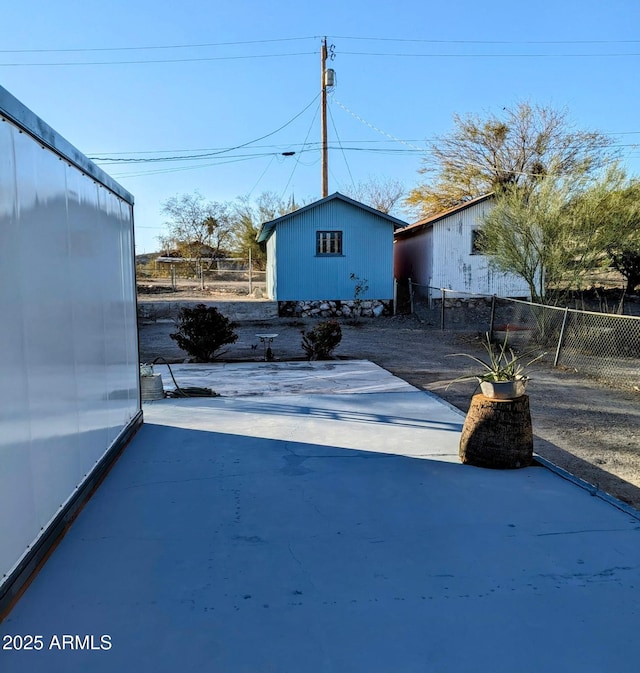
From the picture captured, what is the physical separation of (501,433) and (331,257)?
16421 millimetres

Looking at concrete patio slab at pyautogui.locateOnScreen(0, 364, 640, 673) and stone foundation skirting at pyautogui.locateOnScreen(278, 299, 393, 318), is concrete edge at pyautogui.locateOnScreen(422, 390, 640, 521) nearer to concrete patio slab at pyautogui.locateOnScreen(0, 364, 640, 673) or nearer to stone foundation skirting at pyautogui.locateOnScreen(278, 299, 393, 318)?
concrete patio slab at pyautogui.locateOnScreen(0, 364, 640, 673)

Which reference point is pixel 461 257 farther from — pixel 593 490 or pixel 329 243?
pixel 593 490

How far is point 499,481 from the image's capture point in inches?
150

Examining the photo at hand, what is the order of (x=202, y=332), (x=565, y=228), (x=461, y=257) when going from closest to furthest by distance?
(x=202, y=332)
(x=565, y=228)
(x=461, y=257)

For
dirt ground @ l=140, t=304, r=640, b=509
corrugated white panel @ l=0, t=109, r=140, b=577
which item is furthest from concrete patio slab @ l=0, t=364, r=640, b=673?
dirt ground @ l=140, t=304, r=640, b=509

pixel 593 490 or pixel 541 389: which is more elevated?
pixel 593 490

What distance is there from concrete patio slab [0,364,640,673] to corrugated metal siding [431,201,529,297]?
17205mm

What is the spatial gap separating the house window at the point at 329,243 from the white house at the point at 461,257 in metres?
3.45

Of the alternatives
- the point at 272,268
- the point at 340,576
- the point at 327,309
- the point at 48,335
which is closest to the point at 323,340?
the point at 48,335

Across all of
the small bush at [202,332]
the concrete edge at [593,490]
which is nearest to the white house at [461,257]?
the small bush at [202,332]

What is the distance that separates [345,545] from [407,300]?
1938 cm

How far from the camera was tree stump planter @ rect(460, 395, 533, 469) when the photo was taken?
13.1 feet

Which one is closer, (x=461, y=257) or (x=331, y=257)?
(x=331, y=257)

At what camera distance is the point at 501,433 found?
13.3ft
